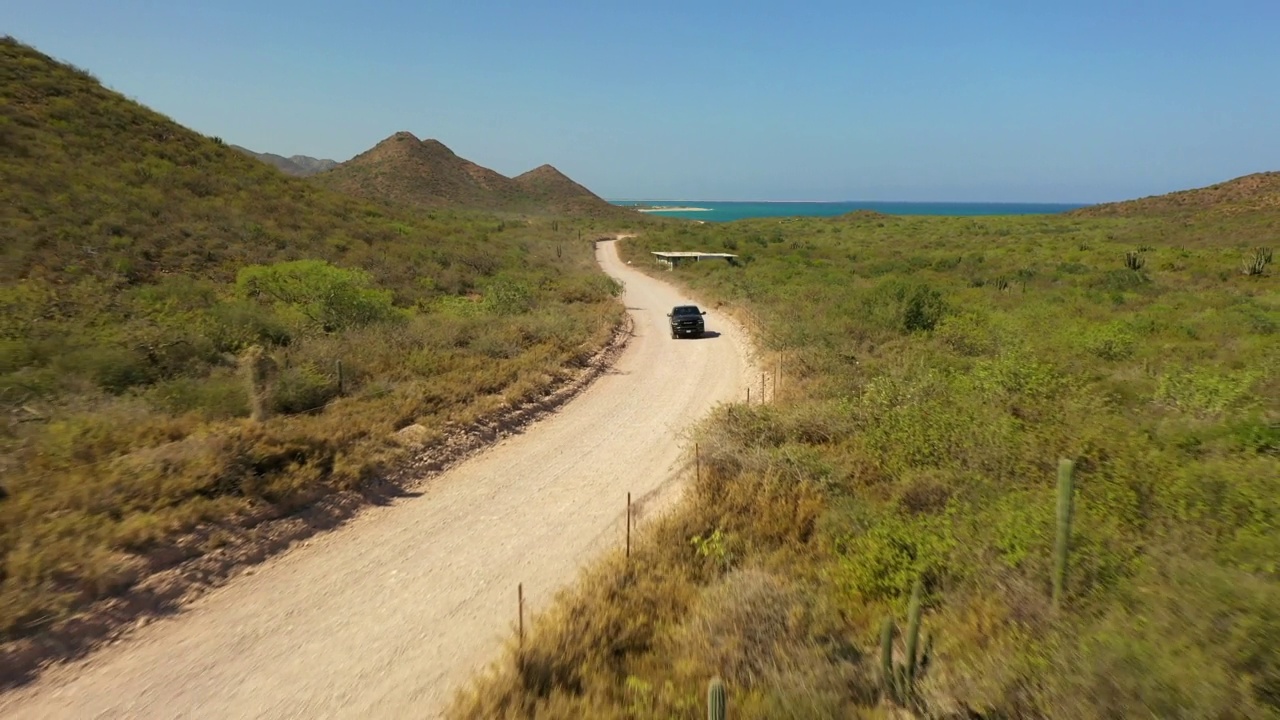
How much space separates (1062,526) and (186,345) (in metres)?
14.9

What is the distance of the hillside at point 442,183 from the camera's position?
333 feet

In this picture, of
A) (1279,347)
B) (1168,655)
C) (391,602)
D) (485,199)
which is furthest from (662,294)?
(485,199)

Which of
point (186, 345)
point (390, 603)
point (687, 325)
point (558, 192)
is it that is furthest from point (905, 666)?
point (558, 192)

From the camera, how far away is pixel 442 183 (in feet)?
373

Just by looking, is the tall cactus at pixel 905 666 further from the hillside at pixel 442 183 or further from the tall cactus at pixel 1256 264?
the hillside at pixel 442 183

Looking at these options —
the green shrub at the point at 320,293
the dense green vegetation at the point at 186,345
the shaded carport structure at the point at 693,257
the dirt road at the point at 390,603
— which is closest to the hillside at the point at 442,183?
the shaded carport structure at the point at 693,257

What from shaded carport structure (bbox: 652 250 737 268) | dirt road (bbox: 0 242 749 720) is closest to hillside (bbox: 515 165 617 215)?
shaded carport structure (bbox: 652 250 737 268)

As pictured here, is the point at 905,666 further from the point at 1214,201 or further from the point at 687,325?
the point at 1214,201

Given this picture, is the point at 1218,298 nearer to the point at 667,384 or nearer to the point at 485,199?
the point at 667,384

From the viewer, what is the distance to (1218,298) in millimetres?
22750

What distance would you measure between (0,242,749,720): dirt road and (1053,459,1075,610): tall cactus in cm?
485

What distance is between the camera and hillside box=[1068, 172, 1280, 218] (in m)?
63.6

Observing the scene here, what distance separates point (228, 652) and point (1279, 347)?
20.4 metres

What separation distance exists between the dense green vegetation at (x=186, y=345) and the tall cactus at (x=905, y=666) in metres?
7.51
